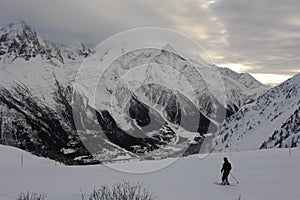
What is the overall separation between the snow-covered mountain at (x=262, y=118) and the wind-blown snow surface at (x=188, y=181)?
1588 inches

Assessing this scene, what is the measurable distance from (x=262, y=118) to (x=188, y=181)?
7535cm

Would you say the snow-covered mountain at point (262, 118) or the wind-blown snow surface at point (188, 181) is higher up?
the snow-covered mountain at point (262, 118)

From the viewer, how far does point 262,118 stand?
9362 centimetres

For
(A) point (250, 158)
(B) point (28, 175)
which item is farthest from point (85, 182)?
(A) point (250, 158)

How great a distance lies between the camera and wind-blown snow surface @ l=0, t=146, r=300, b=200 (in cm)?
1777

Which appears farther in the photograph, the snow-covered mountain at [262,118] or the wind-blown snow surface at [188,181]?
the snow-covered mountain at [262,118]

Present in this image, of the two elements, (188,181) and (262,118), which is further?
(262,118)

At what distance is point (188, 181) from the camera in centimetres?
2202

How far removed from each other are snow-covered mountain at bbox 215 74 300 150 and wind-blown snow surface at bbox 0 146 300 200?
40.3 metres

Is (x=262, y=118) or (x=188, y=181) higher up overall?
(x=262, y=118)

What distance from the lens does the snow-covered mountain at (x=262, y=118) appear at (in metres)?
74.7

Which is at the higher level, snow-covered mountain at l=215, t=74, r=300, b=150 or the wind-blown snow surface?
snow-covered mountain at l=215, t=74, r=300, b=150

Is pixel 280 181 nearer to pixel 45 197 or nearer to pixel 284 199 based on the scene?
pixel 284 199

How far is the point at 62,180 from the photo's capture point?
23.0m
